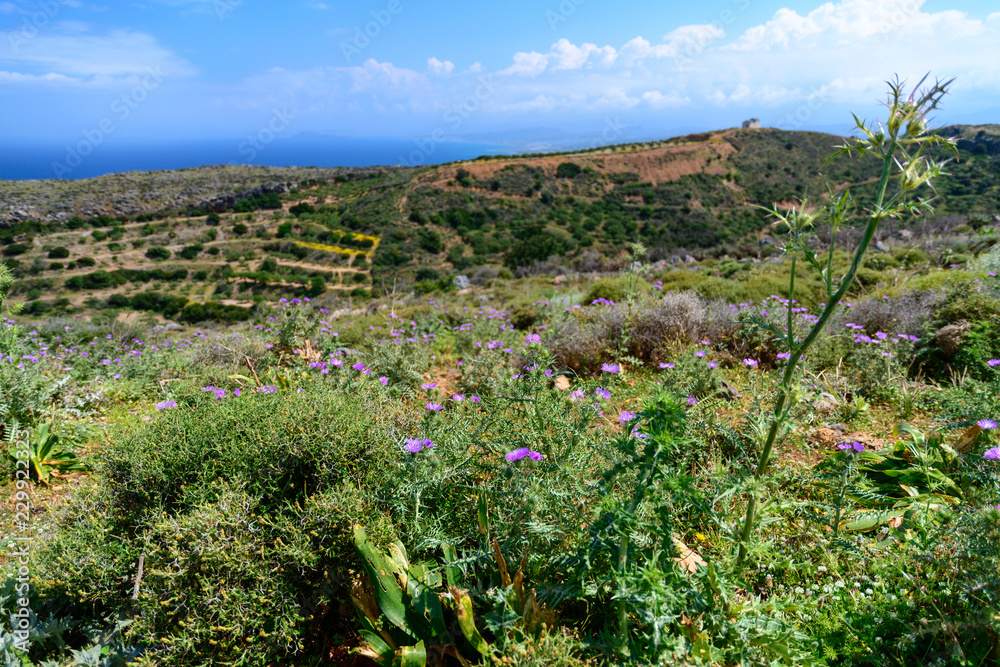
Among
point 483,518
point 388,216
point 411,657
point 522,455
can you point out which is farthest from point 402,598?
point 388,216

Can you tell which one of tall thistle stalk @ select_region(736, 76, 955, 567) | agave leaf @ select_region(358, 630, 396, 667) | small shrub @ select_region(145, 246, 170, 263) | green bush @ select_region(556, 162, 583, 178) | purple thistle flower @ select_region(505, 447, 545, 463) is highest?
green bush @ select_region(556, 162, 583, 178)

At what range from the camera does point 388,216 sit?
42562mm

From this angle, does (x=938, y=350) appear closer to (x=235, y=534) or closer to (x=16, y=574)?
(x=235, y=534)

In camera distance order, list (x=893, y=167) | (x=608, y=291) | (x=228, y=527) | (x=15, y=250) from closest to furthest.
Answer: (x=893, y=167) → (x=228, y=527) → (x=608, y=291) → (x=15, y=250)

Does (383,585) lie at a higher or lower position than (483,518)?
lower

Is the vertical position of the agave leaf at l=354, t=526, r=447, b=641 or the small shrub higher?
the small shrub

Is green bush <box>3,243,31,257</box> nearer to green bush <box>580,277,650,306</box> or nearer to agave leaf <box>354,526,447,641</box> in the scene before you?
green bush <box>580,277,650,306</box>

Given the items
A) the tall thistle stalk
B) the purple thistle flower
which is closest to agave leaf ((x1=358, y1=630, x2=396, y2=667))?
the purple thistle flower

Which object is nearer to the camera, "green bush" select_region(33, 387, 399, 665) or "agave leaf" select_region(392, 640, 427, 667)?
"agave leaf" select_region(392, 640, 427, 667)

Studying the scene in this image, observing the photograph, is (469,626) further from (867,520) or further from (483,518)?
(867,520)

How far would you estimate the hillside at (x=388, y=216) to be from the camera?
1200 inches

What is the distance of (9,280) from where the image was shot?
3781mm

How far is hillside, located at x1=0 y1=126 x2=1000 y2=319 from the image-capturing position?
100.0 feet

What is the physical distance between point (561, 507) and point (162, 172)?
68159 millimetres
